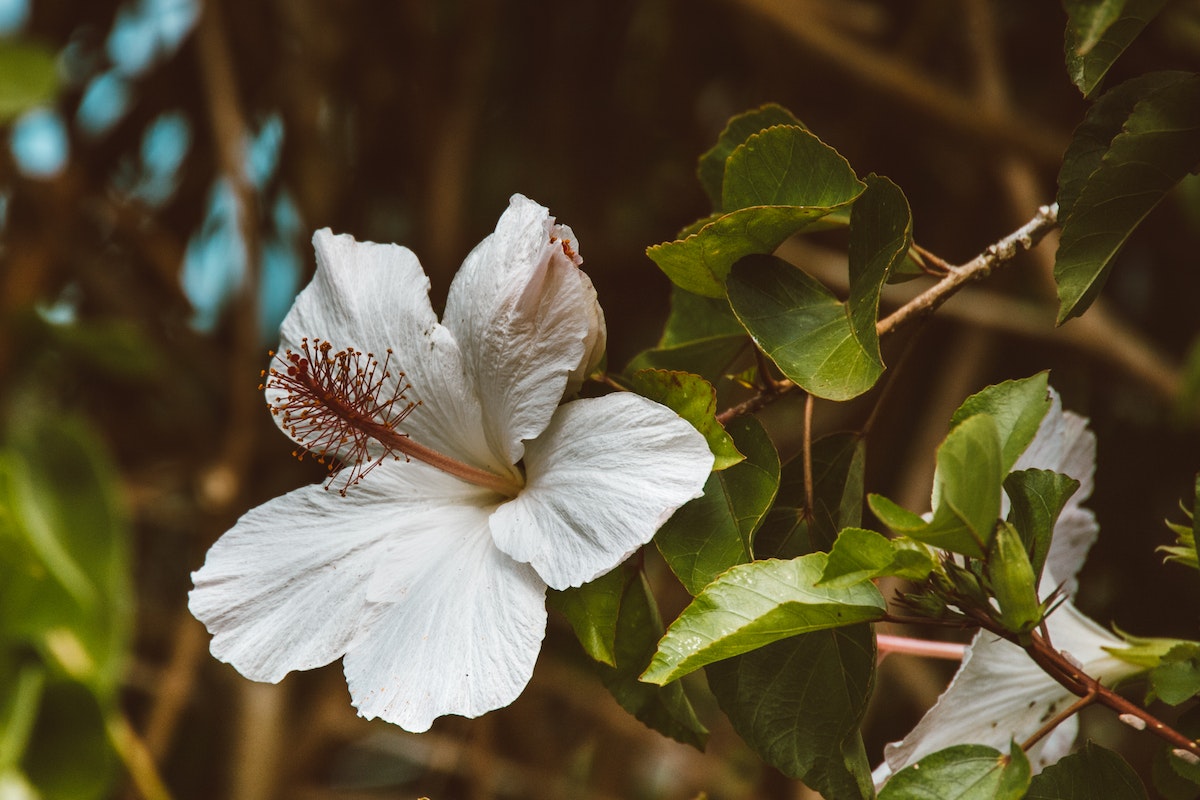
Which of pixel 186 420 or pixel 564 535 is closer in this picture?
pixel 564 535

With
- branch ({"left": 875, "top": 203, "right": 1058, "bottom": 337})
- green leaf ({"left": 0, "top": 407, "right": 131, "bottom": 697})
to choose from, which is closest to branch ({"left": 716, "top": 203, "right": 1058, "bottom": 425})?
branch ({"left": 875, "top": 203, "right": 1058, "bottom": 337})

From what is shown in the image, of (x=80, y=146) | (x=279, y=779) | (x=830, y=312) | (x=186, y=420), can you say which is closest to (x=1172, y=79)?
(x=830, y=312)

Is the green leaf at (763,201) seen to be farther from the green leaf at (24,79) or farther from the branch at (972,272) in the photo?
the green leaf at (24,79)

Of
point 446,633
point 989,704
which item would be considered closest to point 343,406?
point 446,633

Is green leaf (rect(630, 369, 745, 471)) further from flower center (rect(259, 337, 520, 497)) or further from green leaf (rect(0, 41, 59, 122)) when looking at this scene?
green leaf (rect(0, 41, 59, 122))

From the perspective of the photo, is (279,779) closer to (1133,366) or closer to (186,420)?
(186,420)

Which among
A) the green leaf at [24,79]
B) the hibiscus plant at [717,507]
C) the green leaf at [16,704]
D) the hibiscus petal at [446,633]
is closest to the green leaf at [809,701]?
the hibiscus plant at [717,507]

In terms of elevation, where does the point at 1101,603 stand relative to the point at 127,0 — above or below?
below

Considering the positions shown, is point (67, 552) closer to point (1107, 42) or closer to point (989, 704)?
point (989, 704)
